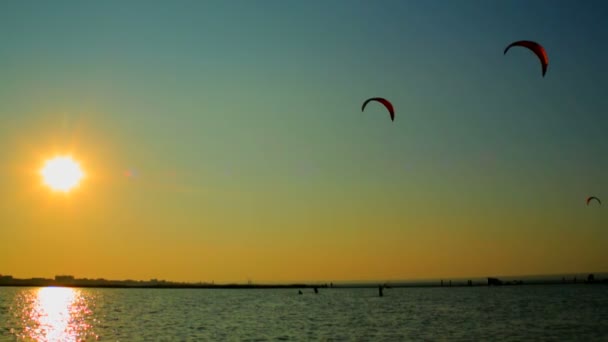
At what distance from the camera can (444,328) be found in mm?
39125

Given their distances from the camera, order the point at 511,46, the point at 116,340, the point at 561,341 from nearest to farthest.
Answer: the point at 511,46 < the point at 561,341 < the point at 116,340

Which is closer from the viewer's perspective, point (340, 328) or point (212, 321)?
point (340, 328)

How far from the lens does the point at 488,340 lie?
32.6 m

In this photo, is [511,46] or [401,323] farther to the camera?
[401,323]

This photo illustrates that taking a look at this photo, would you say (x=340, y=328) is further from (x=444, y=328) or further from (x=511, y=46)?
(x=511, y=46)

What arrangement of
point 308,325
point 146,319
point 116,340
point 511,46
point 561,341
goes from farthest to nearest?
point 146,319 < point 308,325 < point 116,340 < point 561,341 < point 511,46

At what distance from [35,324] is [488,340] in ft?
106

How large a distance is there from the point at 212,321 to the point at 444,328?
1732 cm

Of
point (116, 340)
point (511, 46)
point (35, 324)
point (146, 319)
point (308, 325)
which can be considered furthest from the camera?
point (146, 319)

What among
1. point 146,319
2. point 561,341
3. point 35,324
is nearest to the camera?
point 561,341

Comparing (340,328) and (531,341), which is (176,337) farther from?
(531,341)

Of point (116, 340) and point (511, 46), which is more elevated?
point (511, 46)

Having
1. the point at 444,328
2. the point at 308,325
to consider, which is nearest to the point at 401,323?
the point at 444,328

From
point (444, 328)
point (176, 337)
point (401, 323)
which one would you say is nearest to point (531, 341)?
point (444, 328)
